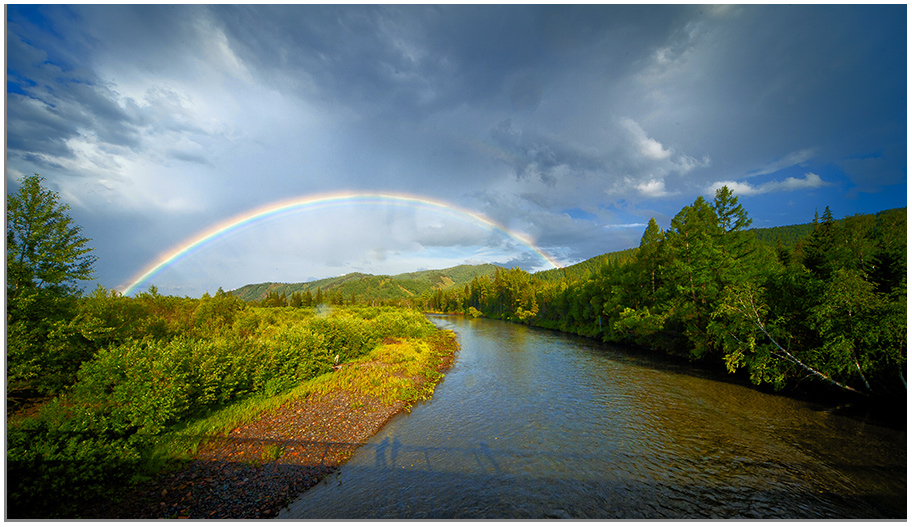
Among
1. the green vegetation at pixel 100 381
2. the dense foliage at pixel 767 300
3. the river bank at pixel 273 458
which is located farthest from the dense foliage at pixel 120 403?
the dense foliage at pixel 767 300

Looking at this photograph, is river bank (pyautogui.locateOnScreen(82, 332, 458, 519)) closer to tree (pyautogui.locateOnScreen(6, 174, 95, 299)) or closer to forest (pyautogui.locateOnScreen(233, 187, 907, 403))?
tree (pyautogui.locateOnScreen(6, 174, 95, 299))

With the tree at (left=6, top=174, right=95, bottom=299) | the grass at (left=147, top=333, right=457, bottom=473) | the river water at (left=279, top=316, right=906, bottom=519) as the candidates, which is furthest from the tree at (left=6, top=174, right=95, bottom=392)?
the river water at (left=279, top=316, right=906, bottom=519)

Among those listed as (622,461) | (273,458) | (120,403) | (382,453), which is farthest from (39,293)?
(622,461)

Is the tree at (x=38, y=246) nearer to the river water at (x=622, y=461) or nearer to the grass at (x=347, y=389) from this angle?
the grass at (x=347, y=389)

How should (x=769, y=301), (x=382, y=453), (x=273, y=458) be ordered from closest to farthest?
(x=273, y=458), (x=382, y=453), (x=769, y=301)

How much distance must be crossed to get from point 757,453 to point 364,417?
19078mm

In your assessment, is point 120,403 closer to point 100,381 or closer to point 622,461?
point 100,381

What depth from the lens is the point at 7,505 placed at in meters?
7.66

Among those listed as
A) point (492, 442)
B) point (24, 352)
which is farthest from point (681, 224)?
point (24, 352)

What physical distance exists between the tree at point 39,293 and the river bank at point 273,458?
1060 centimetres

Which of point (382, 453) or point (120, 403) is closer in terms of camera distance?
point (120, 403)

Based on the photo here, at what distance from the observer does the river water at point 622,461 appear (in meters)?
10.2

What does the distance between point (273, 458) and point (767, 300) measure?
31076 mm

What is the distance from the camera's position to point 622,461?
13008mm
